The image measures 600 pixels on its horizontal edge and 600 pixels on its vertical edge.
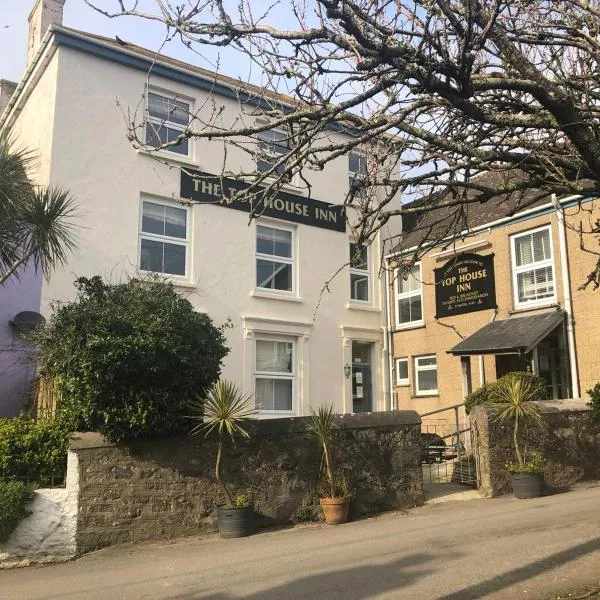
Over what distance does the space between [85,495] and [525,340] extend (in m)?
9.46

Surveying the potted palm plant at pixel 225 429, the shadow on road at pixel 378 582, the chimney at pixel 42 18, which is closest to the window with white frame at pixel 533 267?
the shadow on road at pixel 378 582

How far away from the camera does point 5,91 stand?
18.6 metres

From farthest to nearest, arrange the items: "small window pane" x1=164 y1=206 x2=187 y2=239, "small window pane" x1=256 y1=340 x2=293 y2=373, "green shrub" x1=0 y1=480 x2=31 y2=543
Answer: "small window pane" x1=256 y1=340 x2=293 y2=373
"small window pane" x1=164 y1=206 x2=187 y2=239
"green shrub" x1=0 y1=480 x2=31 y2=543

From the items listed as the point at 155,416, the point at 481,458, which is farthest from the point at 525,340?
the point at 155,416

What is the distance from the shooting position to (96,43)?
1434 centimetres

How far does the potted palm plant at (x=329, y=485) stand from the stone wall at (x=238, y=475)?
16cm

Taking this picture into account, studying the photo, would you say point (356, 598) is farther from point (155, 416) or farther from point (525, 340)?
point (525, 340)

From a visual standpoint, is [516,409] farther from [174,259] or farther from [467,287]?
[174,259]

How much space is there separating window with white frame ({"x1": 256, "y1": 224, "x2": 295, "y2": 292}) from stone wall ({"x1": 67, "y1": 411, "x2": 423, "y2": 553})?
7082mm

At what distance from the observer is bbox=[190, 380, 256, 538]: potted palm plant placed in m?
8.49

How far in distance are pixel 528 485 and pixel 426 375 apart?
740cm

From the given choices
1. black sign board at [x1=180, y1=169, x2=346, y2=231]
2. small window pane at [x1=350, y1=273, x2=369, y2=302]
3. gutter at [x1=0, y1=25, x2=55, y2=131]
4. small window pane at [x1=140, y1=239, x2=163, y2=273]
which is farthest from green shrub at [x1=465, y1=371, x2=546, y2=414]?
gutter at [x1=0, y1=25, x2=55, y2=131]

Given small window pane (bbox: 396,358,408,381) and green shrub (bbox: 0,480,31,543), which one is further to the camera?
small window pane (bbox: 396,358,408,381)

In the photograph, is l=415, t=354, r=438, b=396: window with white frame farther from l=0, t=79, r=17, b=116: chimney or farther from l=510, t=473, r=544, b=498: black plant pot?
l=0, t=79, r=17, b=116: chimney
